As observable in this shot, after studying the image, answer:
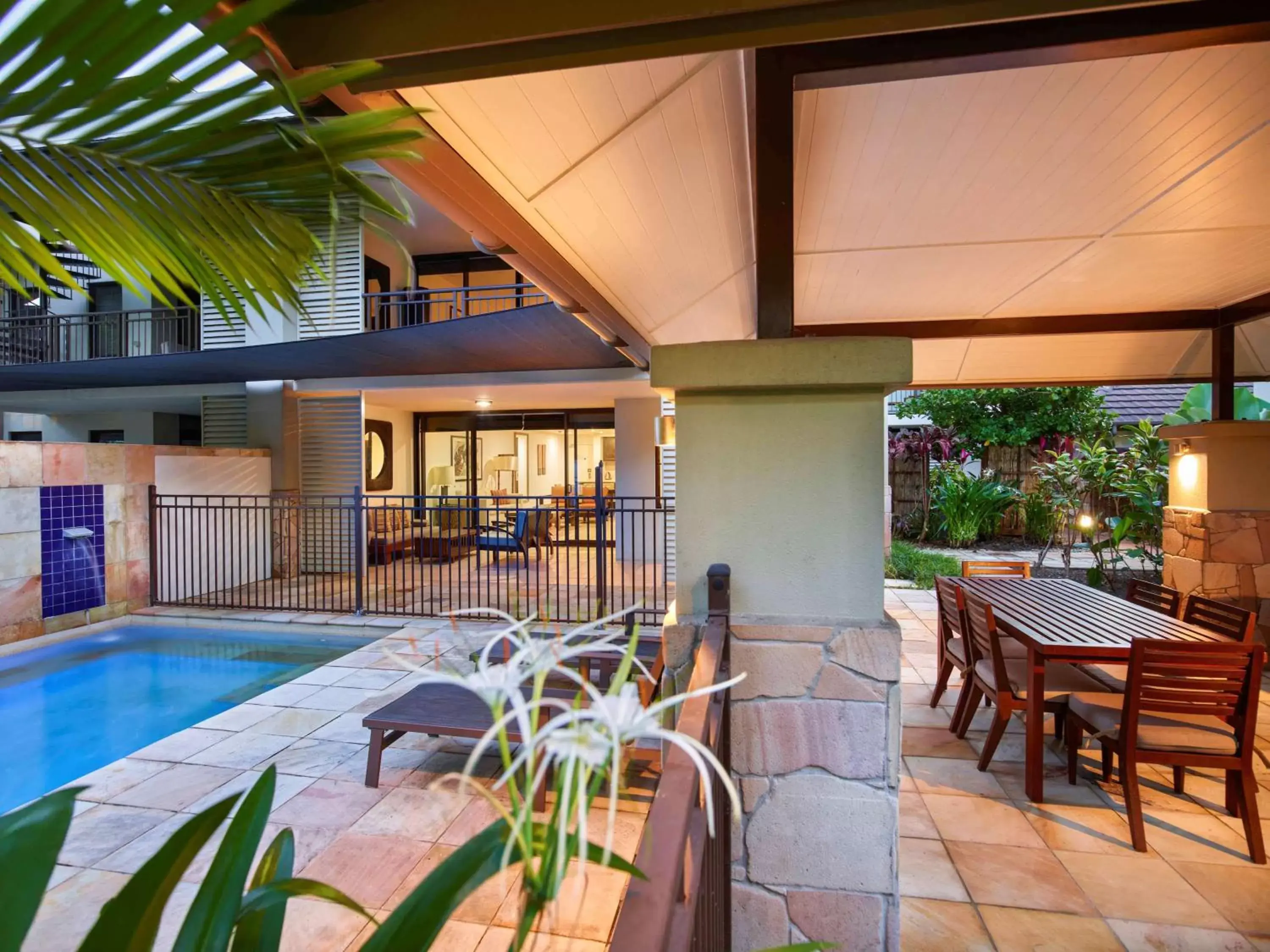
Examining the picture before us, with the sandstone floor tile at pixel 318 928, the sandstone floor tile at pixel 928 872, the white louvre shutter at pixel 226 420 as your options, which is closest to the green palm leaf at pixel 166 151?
the sandstone floor tile at pixel 318 928

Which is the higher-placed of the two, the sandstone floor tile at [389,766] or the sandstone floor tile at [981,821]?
the sandstone floor tile at [981,821]

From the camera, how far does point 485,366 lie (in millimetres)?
8125

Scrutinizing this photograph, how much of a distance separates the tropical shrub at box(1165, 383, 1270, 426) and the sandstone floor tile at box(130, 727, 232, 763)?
8.74m

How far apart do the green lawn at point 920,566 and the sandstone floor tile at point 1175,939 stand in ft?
18.5

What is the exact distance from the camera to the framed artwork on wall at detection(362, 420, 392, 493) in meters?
10.3

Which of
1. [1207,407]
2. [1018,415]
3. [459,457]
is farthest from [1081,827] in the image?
[459,457]

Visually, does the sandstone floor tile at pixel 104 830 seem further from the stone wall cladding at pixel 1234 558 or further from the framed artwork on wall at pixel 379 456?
the framed artwork on wall at pixel 379 456

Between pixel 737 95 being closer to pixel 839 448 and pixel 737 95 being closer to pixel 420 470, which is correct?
pixel 839 448

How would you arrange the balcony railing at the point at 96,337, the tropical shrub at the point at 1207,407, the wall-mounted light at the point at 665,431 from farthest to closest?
the balcony railing at the point at 96,337, the wall-mounted light at the point at 665,431, the tropical shrub at the point at 1207,407

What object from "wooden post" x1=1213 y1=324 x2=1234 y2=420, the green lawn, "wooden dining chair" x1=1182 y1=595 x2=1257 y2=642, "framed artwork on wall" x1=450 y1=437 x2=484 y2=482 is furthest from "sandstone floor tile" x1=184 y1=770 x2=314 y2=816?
"framed artwork on wall" x1=450 y1=437 x2=484 y2=482

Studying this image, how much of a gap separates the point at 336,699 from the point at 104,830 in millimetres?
1602

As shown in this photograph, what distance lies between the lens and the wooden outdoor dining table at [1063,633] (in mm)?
2768

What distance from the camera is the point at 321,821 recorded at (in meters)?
2.77

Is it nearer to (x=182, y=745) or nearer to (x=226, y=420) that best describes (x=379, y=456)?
(x=226, y=420)
